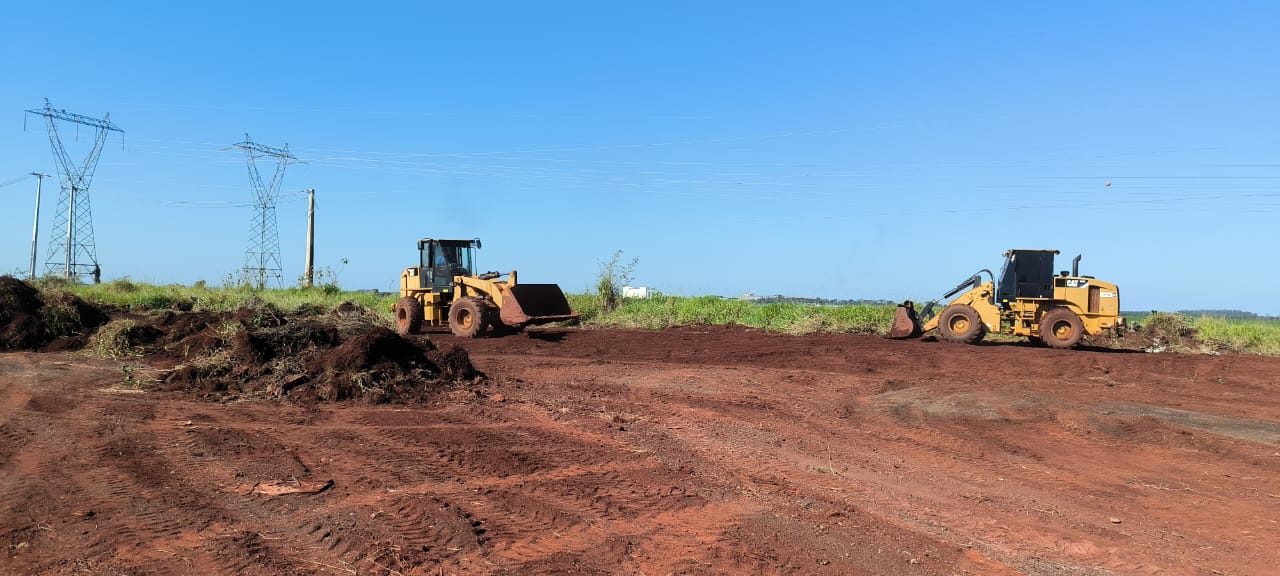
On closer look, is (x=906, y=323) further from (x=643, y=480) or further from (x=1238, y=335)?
(x=643, y=480)

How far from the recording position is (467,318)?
764 inches

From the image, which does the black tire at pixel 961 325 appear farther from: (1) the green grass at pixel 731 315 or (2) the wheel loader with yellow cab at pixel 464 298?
(2) the wheel loader with yellow cab at pixel 464 298

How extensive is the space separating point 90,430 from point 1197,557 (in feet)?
31.2

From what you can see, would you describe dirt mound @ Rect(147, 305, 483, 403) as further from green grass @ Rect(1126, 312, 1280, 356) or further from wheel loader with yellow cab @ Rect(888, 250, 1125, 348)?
green grass @ Rect(1126, 312, 1280, 356)

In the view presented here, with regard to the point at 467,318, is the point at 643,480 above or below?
below

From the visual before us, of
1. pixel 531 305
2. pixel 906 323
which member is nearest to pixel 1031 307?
pixel 906 323

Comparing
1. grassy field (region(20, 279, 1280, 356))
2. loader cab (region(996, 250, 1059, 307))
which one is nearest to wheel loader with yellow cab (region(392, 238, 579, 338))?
grassy field (region(20, 279, 1280, 356))

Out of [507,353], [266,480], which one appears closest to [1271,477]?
[266,480]

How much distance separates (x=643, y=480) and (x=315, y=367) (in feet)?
20.6

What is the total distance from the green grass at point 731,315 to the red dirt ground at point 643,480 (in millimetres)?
11955

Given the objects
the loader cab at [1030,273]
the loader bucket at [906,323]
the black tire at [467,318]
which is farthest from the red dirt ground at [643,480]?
the loader bucket at [906,323]

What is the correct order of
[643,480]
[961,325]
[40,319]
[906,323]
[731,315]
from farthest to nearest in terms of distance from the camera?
[731,315]
[906,323]
[961,325]
[40,319]
[643,480]

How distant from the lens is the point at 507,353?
1639 cm

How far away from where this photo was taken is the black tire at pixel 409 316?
2028 centimetres
